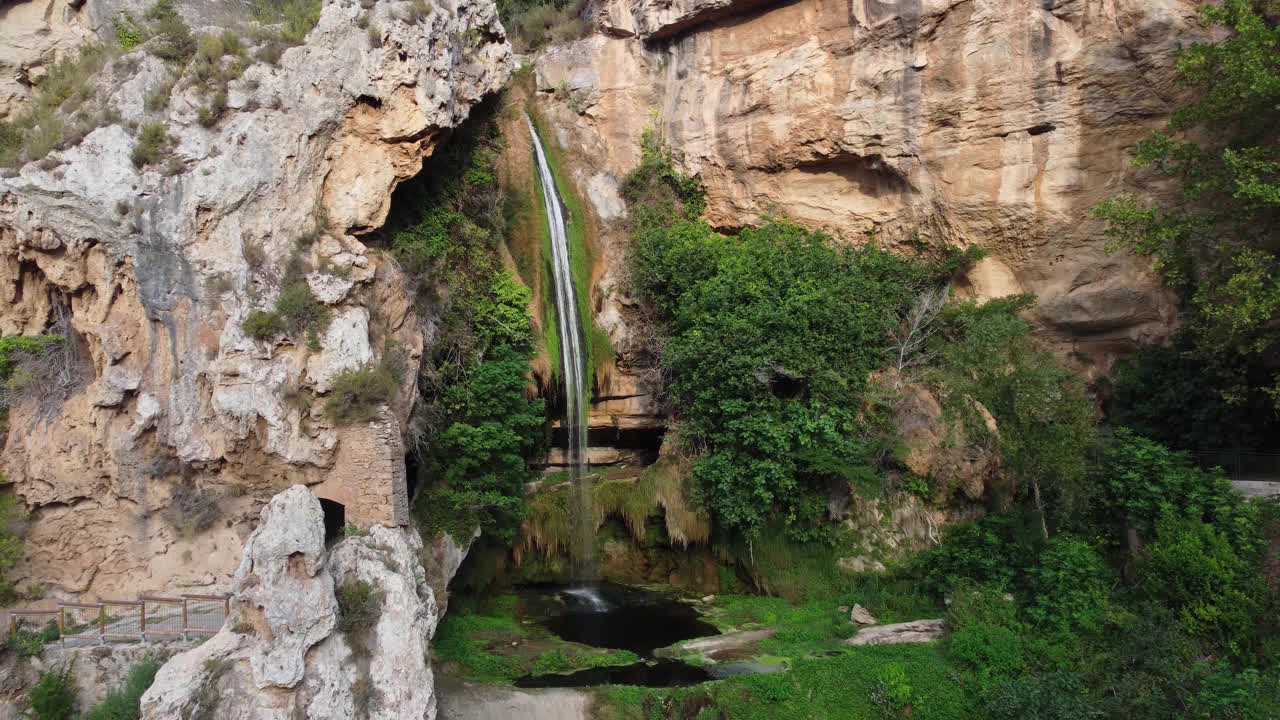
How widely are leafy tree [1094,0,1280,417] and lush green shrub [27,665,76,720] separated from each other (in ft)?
58.9

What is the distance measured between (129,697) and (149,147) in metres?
8.37

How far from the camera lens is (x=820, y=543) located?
1541cm

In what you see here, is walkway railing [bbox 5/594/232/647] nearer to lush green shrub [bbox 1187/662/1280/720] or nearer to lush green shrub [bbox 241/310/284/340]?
lush green shrub [bbox 241/310/284/340]

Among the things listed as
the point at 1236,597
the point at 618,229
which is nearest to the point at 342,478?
the point at 618,229

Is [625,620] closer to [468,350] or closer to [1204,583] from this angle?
[468,350]

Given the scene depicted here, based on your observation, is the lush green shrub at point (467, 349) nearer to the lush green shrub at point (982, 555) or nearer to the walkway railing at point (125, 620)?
the walkway railing at point (125, 620)

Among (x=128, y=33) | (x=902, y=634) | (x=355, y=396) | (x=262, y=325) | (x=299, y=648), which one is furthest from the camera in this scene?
(x=128, y=33)

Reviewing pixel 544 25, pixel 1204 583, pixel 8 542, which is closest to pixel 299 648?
pixel 8 542

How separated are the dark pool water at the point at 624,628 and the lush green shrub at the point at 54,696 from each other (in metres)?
6.27

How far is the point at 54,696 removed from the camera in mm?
10406

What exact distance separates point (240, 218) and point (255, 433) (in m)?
3.50

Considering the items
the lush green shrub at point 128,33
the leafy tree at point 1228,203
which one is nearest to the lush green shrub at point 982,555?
the leafy tree at point 1228,203

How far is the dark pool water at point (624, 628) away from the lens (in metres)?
12.1

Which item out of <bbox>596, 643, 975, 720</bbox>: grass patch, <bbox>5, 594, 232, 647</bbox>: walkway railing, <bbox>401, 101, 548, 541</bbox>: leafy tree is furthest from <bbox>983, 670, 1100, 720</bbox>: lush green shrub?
<bbox>5, 594, 232, 647</bbox>: walkway railing
